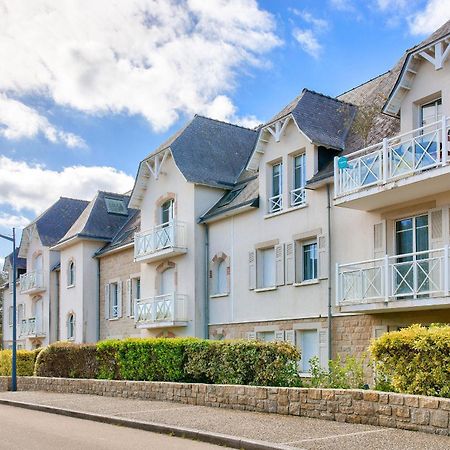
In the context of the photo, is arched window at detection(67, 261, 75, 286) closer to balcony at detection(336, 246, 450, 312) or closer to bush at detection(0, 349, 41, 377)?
bush at detection(0, 349, 41, 377)

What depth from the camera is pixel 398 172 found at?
55.5 ft

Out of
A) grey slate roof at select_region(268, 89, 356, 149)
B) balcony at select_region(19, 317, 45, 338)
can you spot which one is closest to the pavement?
grey slate roof at select_region(268, 89, 356, 149)

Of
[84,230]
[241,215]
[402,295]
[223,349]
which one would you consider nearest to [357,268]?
[402,295]

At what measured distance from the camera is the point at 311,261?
21.4m

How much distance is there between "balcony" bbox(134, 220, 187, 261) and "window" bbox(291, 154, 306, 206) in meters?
5.76

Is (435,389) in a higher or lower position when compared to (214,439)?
higher

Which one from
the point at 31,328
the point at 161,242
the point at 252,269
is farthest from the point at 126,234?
the point at 252,269

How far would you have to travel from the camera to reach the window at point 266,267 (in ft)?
75.6

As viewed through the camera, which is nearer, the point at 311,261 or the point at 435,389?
the point at 435,389

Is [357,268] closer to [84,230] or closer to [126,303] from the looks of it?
[126,303]

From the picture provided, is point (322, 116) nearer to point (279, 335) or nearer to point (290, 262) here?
point (290, 262)

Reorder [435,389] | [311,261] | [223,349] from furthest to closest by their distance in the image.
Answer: [311,261], [223,349], [435,389]

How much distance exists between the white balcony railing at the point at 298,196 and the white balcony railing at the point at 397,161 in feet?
9.51

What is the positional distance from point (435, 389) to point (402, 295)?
19.4 feet
